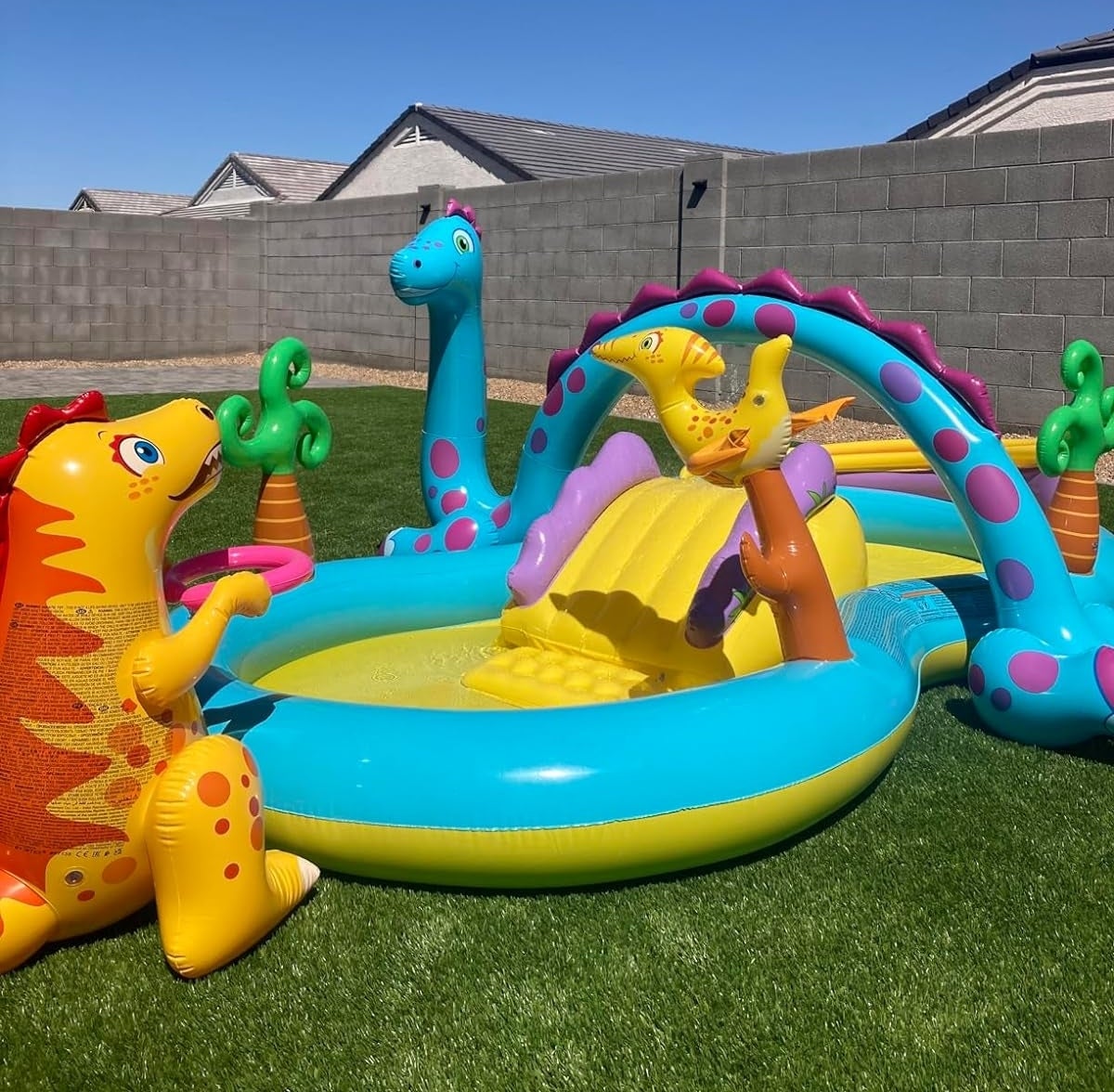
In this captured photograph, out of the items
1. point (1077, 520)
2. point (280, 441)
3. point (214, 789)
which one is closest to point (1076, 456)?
point (1077, 520)

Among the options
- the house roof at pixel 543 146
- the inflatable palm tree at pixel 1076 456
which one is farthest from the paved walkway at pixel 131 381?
the inflatable palm tree at pixel 1076 456

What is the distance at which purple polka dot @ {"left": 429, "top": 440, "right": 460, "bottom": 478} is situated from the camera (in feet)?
17.9

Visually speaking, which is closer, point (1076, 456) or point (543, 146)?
point (1076, 456)

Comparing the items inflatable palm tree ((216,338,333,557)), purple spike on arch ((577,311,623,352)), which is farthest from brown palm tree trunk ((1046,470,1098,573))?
inflatable palm tree ((216,338,333,557))

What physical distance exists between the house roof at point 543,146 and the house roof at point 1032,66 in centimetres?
419

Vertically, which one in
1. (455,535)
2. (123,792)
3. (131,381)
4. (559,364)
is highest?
(131,381)

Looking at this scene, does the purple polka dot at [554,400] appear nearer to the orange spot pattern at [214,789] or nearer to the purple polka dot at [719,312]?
the purple polka dot at [719,312]

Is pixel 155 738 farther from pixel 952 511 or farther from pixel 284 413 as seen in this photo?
pixel 952 511

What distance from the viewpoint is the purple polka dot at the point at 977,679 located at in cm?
371

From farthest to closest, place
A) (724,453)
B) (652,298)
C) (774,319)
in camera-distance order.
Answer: (652,298) < (774,319) < (724,453)

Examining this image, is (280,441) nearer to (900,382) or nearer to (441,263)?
(441,263)

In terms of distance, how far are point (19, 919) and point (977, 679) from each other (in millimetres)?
2782

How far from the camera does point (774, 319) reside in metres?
4.21

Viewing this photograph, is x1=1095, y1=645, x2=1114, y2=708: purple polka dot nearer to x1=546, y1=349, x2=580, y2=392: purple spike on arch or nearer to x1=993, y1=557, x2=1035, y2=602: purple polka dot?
x1=993, y1=557, x2=1035, y2=602: purple polka dot
